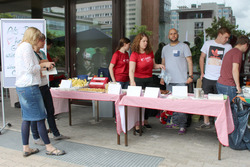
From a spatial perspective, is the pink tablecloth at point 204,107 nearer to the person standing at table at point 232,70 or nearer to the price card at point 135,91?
the price card at point 135,91

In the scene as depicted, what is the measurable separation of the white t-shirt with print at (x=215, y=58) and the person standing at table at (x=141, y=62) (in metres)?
0.82

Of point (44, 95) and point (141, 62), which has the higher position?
point (141, 62)

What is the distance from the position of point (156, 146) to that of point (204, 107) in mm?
959

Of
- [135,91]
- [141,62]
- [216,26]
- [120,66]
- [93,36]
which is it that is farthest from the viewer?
[93,36]

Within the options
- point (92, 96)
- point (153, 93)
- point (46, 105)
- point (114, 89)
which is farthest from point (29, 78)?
point (153, 93)

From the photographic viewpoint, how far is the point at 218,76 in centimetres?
393

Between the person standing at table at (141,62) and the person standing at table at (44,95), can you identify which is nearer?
the person standing at table at (44,95)

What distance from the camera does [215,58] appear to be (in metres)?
3.96

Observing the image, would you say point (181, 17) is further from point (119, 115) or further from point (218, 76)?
point (119, 115)

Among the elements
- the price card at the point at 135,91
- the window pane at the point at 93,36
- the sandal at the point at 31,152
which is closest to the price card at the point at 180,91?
the price card at the point at 135,91

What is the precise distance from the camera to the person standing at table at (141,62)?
3.68m

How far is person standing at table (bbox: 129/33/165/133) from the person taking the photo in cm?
368

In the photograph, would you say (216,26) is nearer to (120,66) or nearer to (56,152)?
(120,66)

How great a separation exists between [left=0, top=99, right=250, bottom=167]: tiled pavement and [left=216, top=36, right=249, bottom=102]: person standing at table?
794 mm
